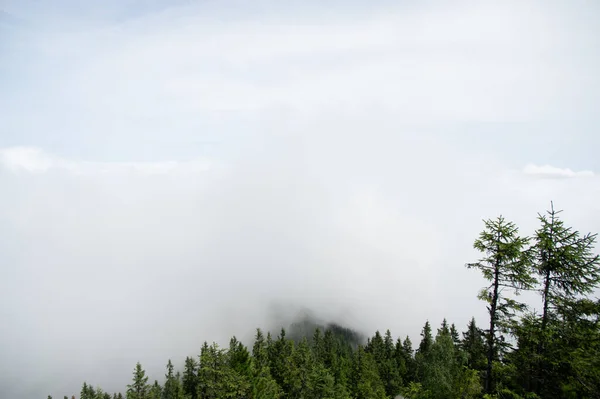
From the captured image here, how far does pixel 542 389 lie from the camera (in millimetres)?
22703

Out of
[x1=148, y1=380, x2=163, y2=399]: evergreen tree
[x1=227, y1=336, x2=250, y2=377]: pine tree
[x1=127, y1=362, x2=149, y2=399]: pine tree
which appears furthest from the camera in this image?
[x1=148, y1=380, x2=163, y2=399]: evergreen tree

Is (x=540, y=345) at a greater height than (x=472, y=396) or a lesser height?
greater

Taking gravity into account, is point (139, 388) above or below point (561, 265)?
below

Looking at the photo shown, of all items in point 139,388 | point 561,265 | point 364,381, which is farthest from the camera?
point 364,381

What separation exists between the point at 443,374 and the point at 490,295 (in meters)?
25.8

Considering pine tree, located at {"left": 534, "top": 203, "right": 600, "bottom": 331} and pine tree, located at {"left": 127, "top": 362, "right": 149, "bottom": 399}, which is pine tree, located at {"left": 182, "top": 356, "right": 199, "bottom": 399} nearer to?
pine tree, located at {"left": 127, "top": 362, "right": 149, "bottom": 399}

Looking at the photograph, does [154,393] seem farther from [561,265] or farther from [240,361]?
[561,265]

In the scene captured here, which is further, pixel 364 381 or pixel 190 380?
pixel 190 380

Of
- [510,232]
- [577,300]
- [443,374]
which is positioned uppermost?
[510,232]

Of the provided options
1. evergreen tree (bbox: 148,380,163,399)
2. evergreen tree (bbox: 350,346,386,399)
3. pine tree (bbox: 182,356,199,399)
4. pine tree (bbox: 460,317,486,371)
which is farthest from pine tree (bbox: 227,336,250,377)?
pine tree (bbox: 182,356,199,399)

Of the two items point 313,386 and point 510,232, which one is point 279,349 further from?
point 510,232

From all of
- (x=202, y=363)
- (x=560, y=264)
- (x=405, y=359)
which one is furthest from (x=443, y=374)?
(x=405, y=359)

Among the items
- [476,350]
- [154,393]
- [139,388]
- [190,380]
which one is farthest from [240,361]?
[190,380]

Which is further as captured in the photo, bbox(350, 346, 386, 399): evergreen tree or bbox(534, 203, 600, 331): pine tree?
bbox(350, 346, 386, 399): evergreen tree
